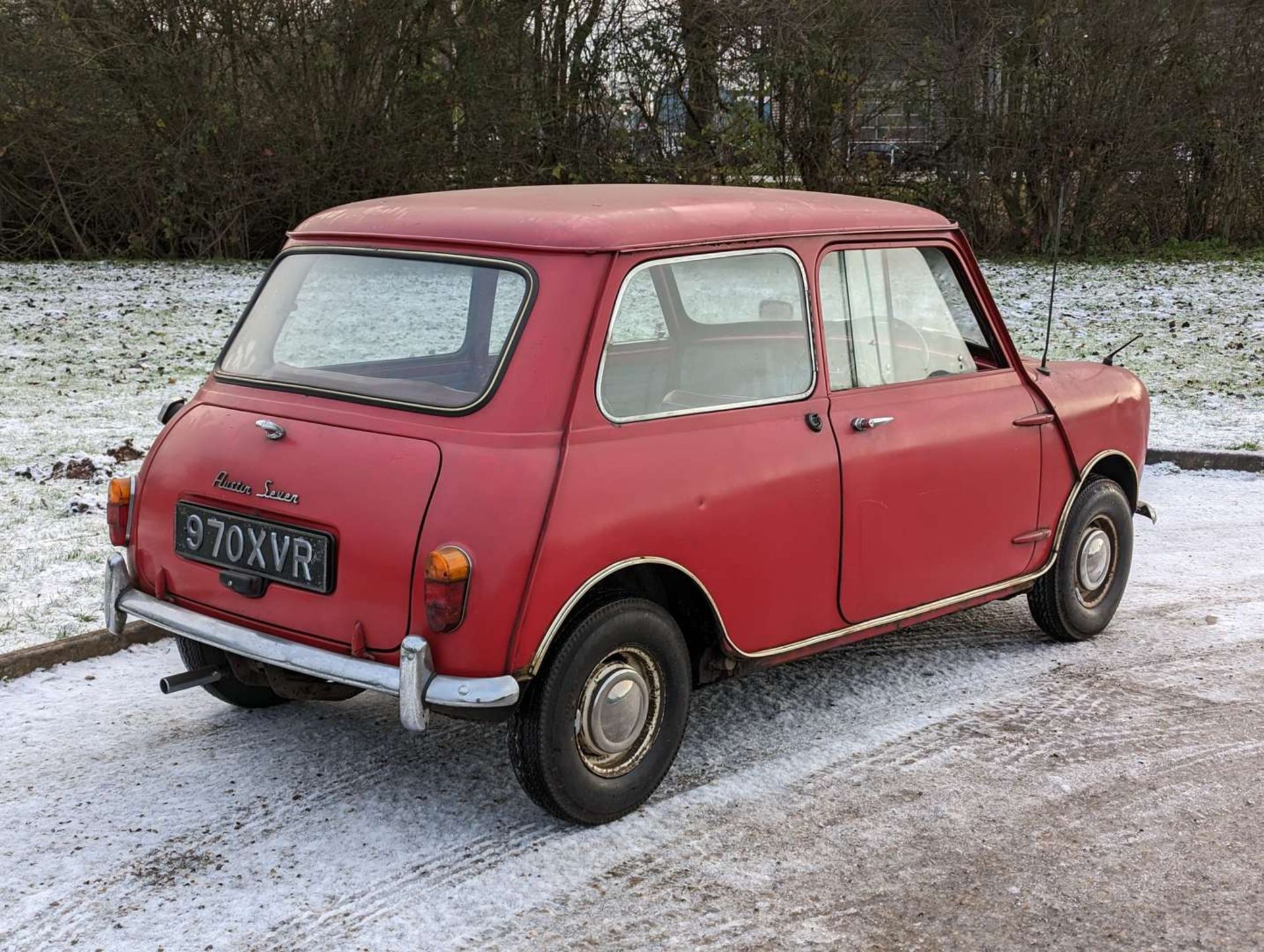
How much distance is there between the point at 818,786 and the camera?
4551 mm

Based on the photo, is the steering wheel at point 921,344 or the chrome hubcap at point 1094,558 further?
the chrome hubcap at point 1094,558

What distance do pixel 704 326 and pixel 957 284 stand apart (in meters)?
1.17

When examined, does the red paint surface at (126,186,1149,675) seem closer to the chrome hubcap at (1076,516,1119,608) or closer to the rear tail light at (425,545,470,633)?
the rear tail light at (425,545,470,633)

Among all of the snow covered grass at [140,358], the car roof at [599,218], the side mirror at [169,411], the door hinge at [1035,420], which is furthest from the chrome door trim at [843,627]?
the snow covered grass at [140,358]

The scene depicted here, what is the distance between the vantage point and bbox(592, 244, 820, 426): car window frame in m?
4.17

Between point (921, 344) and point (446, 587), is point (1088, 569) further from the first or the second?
point (446, 587)

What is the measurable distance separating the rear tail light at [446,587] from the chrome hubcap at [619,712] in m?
0.48

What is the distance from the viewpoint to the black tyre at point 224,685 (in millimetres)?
4723

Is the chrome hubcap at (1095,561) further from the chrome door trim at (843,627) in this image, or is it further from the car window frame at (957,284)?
the car window frame at (957,284)

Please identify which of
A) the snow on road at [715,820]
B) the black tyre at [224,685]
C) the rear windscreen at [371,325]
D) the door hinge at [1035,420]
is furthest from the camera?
the door hinge at [1035,420]

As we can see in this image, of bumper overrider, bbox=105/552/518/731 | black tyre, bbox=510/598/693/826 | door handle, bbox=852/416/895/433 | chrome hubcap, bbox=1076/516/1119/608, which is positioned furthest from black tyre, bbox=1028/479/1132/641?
bumper overrider, bbox=105/552/518/731

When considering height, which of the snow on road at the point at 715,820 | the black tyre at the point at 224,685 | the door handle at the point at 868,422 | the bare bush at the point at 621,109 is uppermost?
the bare bush at the point at 621,109

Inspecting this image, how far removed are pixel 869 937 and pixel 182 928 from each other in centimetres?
169

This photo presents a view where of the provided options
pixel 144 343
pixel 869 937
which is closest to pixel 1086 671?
pixel 869 937
